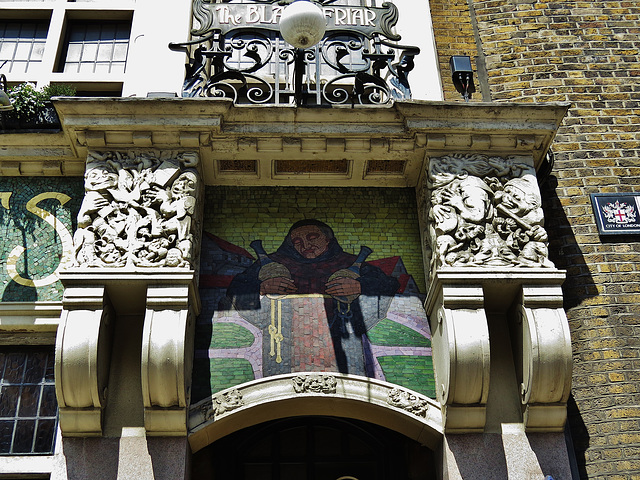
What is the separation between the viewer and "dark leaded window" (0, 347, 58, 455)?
698 centimetres

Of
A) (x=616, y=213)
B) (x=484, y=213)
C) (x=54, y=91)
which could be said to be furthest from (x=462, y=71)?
(x=54, y=91)

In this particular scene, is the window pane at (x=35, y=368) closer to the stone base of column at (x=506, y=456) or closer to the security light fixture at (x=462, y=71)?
the stone base of column at (x=506, y=456)

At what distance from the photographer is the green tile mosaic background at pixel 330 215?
7857mm

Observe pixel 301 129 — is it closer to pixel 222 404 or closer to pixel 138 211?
pixel 138 211

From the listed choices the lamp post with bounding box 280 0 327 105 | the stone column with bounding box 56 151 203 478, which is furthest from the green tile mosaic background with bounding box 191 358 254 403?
the lamp post with bounding box 280 0 327 105

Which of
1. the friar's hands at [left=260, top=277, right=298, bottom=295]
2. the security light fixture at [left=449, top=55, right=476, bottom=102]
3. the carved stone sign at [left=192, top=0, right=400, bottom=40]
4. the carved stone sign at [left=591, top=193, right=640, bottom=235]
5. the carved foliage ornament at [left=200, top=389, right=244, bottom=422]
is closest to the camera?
the carved foliage ornament at [left=200, top=389, right=244, bottom=422]

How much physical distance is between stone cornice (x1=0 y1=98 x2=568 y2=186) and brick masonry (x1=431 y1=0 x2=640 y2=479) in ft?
3.50

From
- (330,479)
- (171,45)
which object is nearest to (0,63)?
(171,45)

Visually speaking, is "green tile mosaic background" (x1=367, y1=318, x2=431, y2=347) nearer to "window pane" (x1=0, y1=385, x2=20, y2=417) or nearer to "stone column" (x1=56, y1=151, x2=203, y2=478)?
"stone column" (x1=56, y1=151, x2=203, y2=478)

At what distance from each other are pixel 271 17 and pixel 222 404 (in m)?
4.28

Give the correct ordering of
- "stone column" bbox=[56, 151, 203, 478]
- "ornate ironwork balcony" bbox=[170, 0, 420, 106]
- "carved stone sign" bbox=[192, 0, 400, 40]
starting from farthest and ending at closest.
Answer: "carved stone sign" bbox=[192, 0, 400, 40]
"ornate ironwork balcony" bbox=[170, 0, 420, 106]
"stone column" bbox=[56, 151, 203, 478]

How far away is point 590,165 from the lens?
8445 mm

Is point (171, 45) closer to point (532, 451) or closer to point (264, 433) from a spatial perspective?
point (264, 433)

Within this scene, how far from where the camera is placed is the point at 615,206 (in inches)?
320
